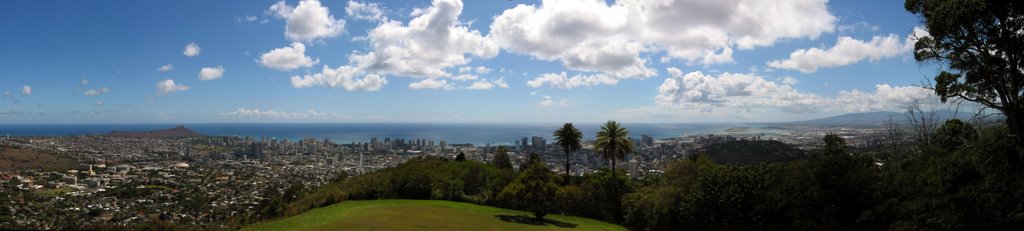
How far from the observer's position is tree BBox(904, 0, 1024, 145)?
361 inches

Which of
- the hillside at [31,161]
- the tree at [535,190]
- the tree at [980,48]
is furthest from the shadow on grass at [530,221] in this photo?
the hillside at [31,161]

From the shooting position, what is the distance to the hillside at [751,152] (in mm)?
44062

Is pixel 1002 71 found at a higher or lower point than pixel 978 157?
higher

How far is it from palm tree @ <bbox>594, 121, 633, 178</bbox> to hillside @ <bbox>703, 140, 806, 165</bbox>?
14.5m

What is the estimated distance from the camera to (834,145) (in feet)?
60.8

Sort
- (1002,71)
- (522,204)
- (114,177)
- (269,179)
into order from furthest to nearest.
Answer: (269,179)
(114,177)
(522,204)
(1002,71)

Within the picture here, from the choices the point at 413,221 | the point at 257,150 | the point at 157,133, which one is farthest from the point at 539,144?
the point at 157,133

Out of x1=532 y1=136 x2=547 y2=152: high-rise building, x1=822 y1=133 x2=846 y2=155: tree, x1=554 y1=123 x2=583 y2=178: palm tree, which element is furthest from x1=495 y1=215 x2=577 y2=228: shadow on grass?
x1=532 y1=136 x2=547 y2=152: high-rise building

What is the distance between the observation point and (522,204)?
24328mm

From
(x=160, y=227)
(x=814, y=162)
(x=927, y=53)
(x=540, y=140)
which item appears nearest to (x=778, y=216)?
(x=814, y=162)

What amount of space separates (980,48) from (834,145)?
9.35m

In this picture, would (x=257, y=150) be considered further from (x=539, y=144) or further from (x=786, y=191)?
(x=786, y=191)

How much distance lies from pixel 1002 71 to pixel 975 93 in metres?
0.62

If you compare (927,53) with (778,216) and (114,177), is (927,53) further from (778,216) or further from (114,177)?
(114,177)
